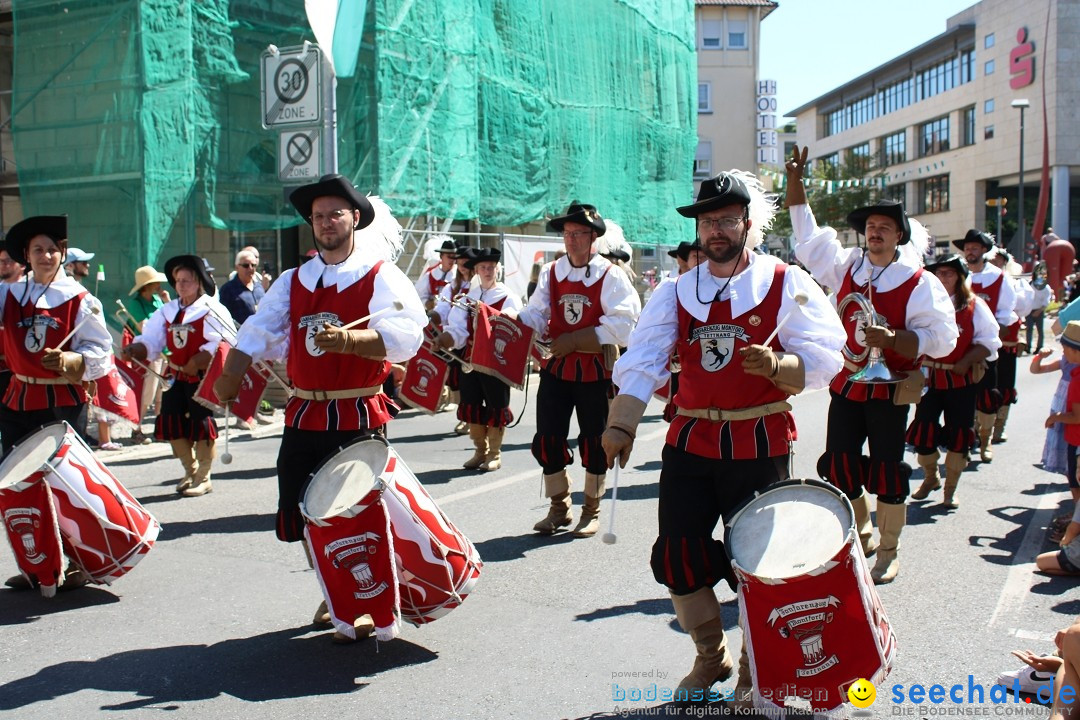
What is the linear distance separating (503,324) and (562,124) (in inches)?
570

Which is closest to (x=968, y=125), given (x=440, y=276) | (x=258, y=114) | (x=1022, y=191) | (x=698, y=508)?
(x=1022, y=191)

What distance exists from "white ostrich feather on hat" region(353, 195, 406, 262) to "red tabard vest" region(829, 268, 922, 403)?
2.47 m

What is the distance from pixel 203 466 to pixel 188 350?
0.96 metres

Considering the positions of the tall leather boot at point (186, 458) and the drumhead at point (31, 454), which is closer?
the drumhead at point (31, 454)

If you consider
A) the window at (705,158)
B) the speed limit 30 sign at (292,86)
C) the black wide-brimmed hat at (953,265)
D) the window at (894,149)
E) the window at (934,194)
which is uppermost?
the window at (894,149)

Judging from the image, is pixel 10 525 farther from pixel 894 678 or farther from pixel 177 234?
pixel 177 234

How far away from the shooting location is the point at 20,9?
45.0 ft

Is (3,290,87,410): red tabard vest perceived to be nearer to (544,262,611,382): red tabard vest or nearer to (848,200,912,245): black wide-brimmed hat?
(544,262,611,382): red tabard vest

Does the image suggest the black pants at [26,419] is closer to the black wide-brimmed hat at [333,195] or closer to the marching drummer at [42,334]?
the marching drummer at [42,334]

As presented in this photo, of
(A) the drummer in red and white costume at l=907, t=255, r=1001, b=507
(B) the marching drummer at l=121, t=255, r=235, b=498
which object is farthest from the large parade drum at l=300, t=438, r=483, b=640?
(A) the drummer in red and white costume at l=907, t=255, r=1001, b=507

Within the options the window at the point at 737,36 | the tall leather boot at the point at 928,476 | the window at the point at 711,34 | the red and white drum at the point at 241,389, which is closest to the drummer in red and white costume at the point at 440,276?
the red and white drum at the point at 241,389

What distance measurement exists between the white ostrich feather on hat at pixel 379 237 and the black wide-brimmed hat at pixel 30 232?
1.88 meters

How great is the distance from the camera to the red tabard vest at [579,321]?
703 centimetres

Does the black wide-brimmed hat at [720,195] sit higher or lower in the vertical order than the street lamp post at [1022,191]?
lower
